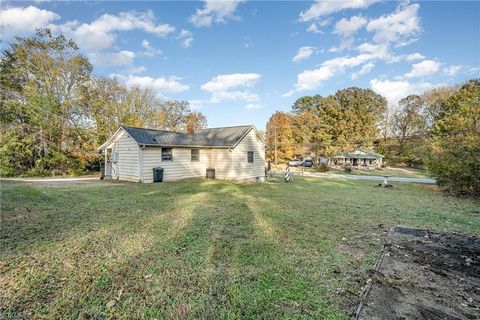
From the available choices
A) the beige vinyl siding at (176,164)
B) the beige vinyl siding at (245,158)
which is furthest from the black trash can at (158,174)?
the beige vinyl siding at (245,158)

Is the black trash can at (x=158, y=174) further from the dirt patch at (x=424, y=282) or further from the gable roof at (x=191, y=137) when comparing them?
the dirt patch at (x=424, y=282)

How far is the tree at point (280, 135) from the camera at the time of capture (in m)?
37.1

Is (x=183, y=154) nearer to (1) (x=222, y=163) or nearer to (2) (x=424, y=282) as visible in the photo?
(1) (x=222, y=163)

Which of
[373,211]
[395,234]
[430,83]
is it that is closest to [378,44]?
[373,211]

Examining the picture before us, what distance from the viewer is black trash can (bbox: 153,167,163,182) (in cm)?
1397

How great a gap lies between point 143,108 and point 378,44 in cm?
2577

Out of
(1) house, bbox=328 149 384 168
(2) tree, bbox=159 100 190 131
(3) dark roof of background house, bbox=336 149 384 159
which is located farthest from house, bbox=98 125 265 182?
(1) house, bbox=328 149 384 168

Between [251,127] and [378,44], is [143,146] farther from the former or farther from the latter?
[378,44]

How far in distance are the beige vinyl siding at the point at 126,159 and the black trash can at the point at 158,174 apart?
0.96m

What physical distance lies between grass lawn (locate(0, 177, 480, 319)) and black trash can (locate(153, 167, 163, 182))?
271 inches

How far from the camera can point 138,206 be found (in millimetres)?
7367

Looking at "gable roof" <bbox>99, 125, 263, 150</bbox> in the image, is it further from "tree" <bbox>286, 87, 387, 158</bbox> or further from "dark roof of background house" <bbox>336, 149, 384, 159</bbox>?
"dark roof of background house" <bbox>336, 149, 384, 159</bbox>

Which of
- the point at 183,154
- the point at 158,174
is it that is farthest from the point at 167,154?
the point at 158,174

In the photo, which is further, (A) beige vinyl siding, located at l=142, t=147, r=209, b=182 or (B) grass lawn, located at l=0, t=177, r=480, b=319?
(A) beige vinyl siding, located at l=142, t=147, r=209, b=182
